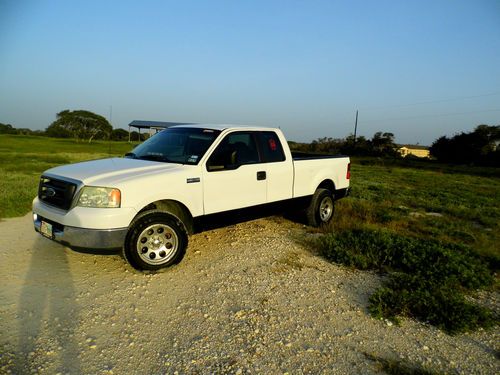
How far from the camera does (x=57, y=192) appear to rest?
165 inches

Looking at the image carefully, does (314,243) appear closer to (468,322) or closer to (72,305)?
(468,322)

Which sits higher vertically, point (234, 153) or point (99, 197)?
point (234, 153)

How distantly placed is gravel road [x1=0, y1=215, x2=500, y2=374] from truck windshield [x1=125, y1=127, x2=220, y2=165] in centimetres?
147

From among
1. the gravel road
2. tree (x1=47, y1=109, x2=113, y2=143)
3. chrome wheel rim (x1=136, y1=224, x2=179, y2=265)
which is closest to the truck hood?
chrome wheel rim (x1=136, y1=224, x2=179, y2=265)

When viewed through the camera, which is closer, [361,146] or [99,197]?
[99,197]

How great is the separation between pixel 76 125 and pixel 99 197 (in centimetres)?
7433

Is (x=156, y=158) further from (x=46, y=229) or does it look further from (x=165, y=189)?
(x=46, y=229)

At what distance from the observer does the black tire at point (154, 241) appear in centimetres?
407

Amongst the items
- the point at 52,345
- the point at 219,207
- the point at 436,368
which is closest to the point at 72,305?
the point at 52,345

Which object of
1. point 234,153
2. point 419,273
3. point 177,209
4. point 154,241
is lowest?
point 419,273

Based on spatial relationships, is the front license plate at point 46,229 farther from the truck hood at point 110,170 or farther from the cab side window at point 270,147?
the cab side window at point 270,147

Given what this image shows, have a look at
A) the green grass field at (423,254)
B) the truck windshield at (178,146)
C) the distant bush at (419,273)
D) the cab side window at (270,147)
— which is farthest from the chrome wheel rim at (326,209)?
the truck windshield at (178,146)

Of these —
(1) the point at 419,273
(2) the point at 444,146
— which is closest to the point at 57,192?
(1) the point at 419,273

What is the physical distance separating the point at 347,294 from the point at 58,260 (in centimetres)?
380
